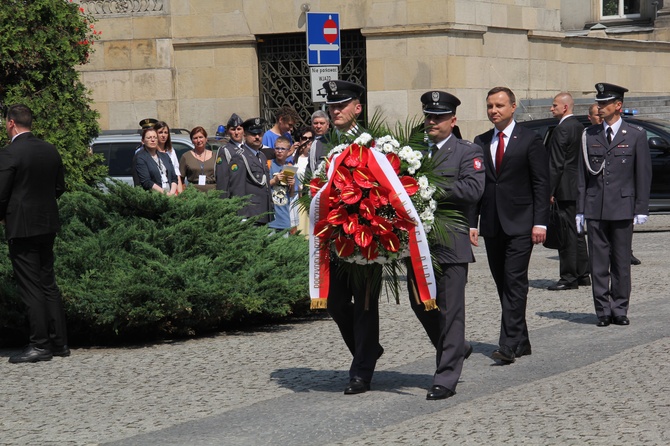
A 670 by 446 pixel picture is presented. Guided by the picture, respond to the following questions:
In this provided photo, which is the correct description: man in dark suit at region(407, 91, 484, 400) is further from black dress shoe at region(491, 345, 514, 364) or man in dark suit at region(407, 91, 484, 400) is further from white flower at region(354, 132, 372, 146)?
black dress shoe at region(491, 345, 514, 364)

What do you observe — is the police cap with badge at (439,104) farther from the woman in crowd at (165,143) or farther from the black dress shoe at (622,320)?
the woman in crowd at (165,143)

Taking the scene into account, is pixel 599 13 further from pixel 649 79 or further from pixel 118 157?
pixel 118 157

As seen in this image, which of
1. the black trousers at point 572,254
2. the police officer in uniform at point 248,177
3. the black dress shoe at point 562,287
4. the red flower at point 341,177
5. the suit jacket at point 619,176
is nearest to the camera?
the red flower at point 341,177

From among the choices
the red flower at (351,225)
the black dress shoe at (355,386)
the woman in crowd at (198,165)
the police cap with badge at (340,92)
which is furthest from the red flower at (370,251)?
the woman in crowd at (198,165)

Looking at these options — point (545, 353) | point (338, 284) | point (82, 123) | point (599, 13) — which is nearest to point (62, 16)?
point (82, 123)

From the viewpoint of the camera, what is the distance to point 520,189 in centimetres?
909

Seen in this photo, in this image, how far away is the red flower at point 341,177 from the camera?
7523mm

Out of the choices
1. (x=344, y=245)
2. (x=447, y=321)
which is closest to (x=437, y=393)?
(x=447, y=321)

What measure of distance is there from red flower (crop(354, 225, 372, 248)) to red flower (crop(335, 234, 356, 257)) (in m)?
0.08

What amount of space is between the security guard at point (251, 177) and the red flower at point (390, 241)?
4879mm

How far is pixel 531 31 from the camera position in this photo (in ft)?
80.6

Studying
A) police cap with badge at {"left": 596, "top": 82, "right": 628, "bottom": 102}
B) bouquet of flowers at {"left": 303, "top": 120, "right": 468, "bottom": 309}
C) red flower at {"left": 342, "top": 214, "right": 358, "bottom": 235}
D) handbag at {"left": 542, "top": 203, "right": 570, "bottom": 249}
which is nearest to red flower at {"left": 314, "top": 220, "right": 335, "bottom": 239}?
bouquet of flowers at {"left": 303, "top": 120, "right": 468, "bottom": 309}

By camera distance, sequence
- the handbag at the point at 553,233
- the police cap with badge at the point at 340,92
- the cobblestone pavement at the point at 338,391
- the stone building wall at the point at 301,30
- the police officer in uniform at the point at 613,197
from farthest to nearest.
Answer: the stone building wall at the point at 301,30
the handbag at the point at 553,233
the police officer in uniform at the point at 613,197
the police cap with badge at the point at 340,92
the cobblestone pavement at the point at 338,391

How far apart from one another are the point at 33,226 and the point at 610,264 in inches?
198
